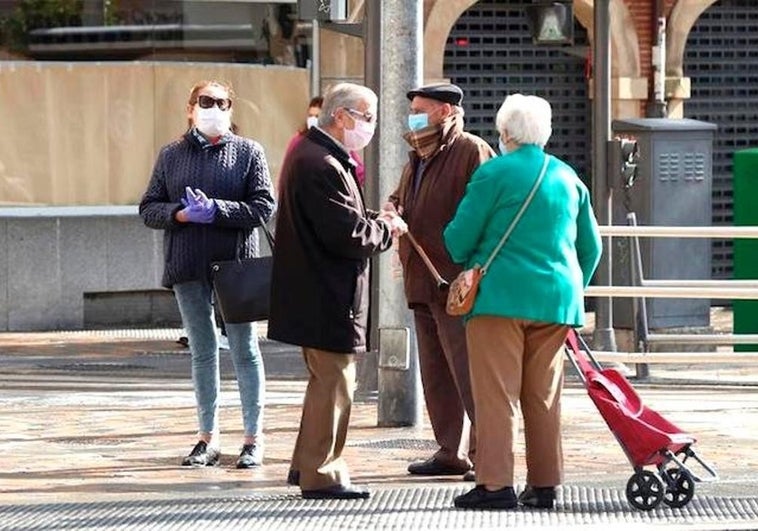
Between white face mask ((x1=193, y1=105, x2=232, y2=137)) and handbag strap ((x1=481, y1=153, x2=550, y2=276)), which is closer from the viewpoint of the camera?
handbag strap ((x1=481, y1=153, x2=550, y2=276))

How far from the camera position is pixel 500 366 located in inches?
362

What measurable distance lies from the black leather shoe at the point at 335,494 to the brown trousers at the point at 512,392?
1.82 feet

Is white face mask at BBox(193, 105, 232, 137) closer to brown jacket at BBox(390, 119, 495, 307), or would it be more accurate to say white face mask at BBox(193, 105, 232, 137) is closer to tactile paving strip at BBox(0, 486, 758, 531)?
brown jacket at BBox(390, 119, 495, 307)

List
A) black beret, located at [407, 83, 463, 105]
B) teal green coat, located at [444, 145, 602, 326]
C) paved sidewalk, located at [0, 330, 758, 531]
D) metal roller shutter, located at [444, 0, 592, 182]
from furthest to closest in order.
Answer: metal roller shutter, located at [444, 0, 592, 182]
black beret, located at [407, 83, 463, 105]
teal green coat, located at [444, 145, 602, 326]
paved sidewalk, located at [0, 330, 758, 531]

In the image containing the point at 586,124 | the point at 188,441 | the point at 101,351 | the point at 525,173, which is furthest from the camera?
the point at 586,124

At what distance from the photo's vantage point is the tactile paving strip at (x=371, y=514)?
28.9 ft

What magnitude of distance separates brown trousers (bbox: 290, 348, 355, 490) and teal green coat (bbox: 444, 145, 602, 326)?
0.63 metres

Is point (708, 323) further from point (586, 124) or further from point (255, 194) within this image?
point (255, 194)

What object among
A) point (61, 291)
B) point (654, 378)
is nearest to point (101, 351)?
point (61, 291)

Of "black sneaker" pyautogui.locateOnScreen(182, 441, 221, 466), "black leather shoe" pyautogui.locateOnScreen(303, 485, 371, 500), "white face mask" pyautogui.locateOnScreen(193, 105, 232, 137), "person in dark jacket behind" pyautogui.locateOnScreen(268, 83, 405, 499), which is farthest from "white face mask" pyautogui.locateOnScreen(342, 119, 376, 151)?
"black sneaker" pyautogui.locateOnScreen(182, 441, 221, 466)

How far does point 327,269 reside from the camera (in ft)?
30.8

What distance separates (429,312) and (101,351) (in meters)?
7.12

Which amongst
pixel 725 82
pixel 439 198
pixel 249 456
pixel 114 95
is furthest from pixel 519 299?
pixel 725 82

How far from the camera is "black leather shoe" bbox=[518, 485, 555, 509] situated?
937 centimetres
